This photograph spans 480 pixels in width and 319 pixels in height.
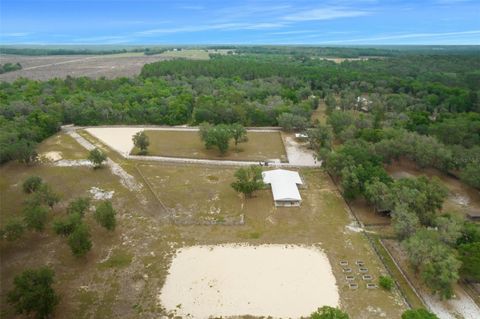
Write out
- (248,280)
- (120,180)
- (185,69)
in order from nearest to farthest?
(248,280)
(120,180)
(185,69)

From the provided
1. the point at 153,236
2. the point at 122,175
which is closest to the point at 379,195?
the point at 153,236

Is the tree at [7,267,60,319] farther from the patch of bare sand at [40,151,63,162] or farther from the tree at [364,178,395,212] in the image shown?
the patch of bare sand at [40,151,63,162]

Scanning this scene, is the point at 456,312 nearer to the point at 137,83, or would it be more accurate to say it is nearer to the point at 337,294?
the point at 337,294

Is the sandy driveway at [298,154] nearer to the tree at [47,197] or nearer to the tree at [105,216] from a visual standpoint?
the tree at [105,216]

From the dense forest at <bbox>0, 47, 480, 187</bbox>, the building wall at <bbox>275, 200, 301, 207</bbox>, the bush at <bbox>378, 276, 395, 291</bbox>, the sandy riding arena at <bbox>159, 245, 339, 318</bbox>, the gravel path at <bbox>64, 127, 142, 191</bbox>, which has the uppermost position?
the dense forest at <bbox>0, 47, 480, 187</bbox>

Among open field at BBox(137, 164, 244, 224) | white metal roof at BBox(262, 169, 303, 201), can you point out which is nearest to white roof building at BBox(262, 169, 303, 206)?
white metal roof at BBox(262, 169, 303, 201)

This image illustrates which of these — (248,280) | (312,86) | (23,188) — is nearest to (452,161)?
(248,280)

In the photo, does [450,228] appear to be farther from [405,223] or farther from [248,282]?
[248,282]

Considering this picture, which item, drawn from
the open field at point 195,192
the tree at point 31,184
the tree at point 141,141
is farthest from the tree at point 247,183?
the tree at point 31,184
